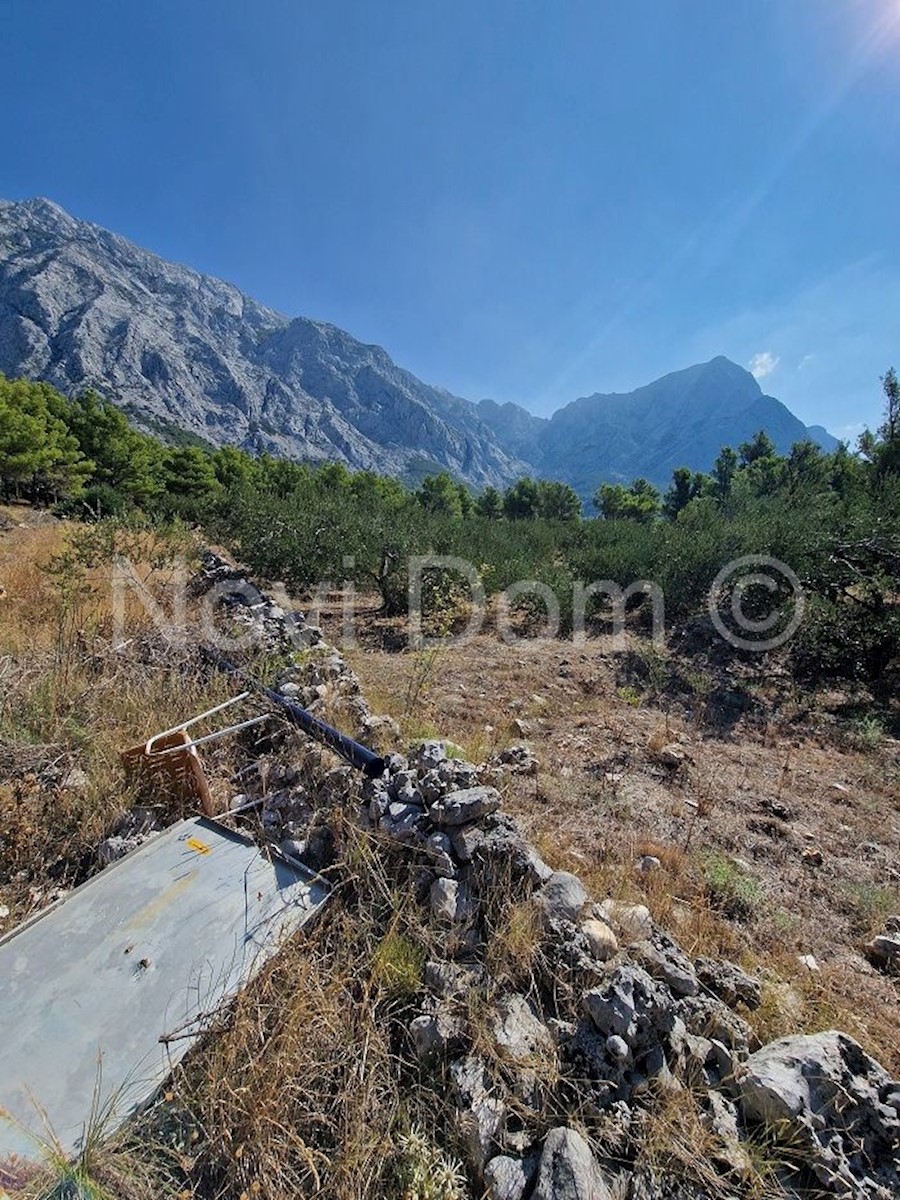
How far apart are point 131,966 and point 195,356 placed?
446 ft

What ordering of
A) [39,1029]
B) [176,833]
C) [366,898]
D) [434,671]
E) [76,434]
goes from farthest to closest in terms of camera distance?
1. [76,434]
2. [434,671]
3. [176,833]
4. [366,898]
5. [39,1029]

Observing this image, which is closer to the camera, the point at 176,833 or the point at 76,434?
the point at 176,833

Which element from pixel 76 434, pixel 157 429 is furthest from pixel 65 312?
pixel 76 434

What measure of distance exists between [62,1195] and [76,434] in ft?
94.1

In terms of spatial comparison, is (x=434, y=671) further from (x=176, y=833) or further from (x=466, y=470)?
(x=466, y=470)

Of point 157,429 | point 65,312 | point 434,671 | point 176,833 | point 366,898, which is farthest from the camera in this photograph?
point 65,312

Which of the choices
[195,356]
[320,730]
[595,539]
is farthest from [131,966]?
[195,356]

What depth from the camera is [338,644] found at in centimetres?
580

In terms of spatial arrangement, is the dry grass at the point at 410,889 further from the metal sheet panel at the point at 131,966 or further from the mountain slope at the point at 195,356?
the mountain slope at the point at 195,356

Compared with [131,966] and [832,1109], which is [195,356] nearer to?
[131,966]

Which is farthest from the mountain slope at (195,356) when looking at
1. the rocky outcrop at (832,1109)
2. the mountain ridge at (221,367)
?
the rocky outcrop at (832,1109)
